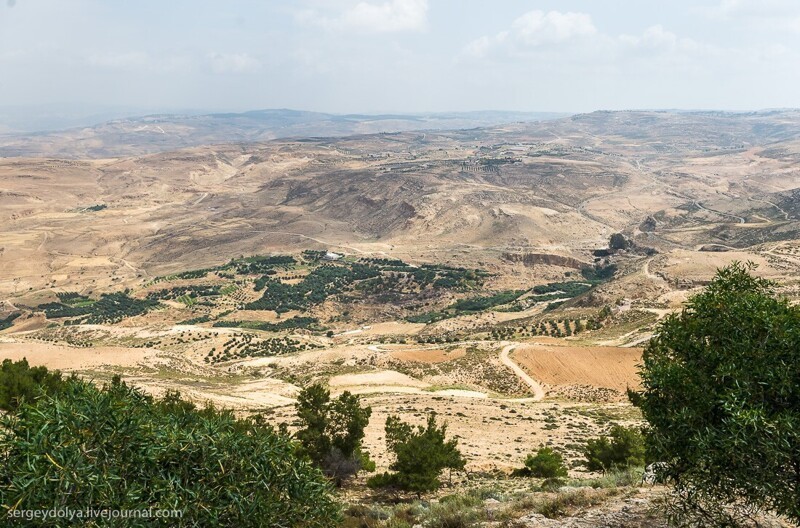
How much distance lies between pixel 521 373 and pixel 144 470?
34965mm

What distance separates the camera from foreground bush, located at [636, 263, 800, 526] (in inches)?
289

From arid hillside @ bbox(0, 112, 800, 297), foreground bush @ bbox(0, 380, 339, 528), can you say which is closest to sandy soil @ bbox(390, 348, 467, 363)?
foreground bush @ bbox(0, 380, 339, 528)

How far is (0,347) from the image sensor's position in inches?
1722

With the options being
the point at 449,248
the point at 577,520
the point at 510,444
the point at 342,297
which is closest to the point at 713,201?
the point at 449,248

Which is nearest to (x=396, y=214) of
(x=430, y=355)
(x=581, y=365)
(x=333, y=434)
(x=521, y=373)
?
(x=430, y=355)

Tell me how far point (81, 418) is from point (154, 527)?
1.99 m

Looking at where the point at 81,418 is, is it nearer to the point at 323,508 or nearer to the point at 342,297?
the point at 323,508

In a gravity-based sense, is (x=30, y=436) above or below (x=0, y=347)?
above

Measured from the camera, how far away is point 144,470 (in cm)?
736

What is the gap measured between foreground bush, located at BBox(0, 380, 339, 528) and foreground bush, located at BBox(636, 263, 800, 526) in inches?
248

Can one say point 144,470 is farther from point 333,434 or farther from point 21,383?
point 21,383

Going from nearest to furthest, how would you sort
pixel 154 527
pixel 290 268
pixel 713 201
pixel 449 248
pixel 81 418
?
pixel 154 527 < pixel 81 418 < pixel 290 268 < pixel 449 248 < pixel 713 201

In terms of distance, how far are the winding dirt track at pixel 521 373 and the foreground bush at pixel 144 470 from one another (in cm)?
2969

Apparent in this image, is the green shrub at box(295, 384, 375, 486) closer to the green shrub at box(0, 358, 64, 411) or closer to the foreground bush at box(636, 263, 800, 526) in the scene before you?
the green shrub at box(0, 358, 64, 411)
